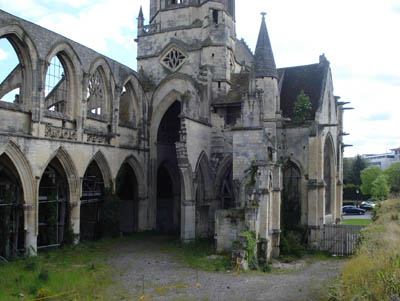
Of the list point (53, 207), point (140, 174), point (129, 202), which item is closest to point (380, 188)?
point (129, 202)

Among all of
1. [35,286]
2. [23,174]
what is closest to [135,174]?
[23,174]

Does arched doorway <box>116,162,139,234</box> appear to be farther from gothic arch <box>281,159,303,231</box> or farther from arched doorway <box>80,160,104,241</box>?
gothic arch <box>281,159,303,231</box>

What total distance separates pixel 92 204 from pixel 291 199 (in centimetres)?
971

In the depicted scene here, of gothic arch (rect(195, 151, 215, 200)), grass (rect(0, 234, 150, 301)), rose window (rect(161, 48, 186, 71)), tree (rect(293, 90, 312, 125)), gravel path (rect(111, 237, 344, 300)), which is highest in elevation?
rose window (rect(161, 48, 186, 71))

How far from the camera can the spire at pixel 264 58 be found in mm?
21094

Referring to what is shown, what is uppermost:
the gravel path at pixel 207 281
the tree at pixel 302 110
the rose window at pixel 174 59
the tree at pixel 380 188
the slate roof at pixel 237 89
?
the rose window at pixel 174 59

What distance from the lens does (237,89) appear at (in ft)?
78.3

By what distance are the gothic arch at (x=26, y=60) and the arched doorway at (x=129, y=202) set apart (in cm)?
741

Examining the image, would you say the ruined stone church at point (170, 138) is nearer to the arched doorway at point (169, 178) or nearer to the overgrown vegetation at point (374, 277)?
the arched doorway at point (169, 178)

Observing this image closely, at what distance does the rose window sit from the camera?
25000 mm

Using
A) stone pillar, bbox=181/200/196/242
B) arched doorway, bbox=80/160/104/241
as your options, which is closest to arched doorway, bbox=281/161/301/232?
stone pillar, bbox=181/200/196/242

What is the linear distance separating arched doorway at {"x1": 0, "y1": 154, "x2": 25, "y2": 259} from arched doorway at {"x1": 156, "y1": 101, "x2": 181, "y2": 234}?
9.84 metres

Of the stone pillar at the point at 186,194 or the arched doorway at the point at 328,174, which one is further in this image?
the arched doorway at the point at 328,174

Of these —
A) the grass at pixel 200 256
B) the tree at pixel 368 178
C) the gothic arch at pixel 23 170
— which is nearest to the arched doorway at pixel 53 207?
the gothic arch at pixel 23 170
